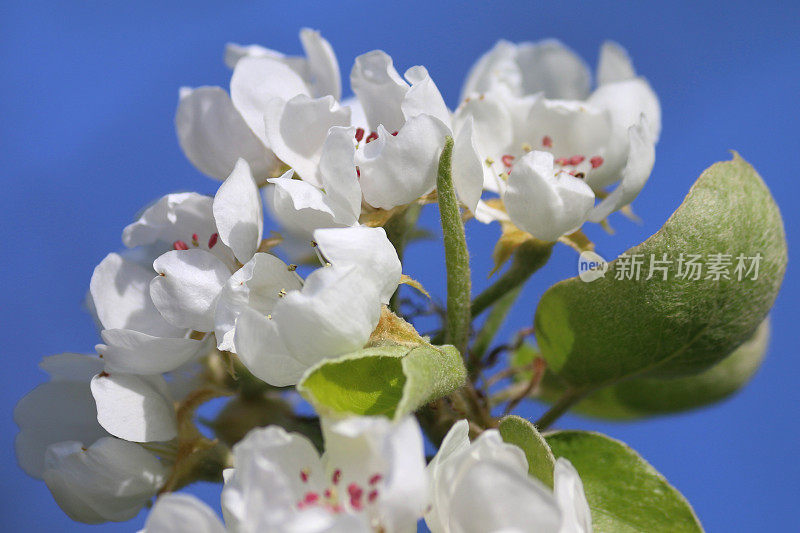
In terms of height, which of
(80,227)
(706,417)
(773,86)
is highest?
(773,86)

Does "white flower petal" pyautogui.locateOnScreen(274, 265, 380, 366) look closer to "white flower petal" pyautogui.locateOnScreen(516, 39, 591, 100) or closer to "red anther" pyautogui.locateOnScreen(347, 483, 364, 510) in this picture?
"red anther" pyautogui.locateOnScreen(347, 483, 364, 510)

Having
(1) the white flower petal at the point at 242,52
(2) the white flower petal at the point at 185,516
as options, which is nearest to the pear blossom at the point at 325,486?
(2) the white flower petal at the point at 185,516

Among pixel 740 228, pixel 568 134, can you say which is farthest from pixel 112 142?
pixel 740 228

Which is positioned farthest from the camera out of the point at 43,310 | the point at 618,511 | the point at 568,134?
the point at 43,310

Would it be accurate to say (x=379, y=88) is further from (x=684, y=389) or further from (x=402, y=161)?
(x=684, y=389)

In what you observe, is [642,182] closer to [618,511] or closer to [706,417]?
[618,511]

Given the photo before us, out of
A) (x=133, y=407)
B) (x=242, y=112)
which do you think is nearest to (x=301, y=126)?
(x=242, y=112)
